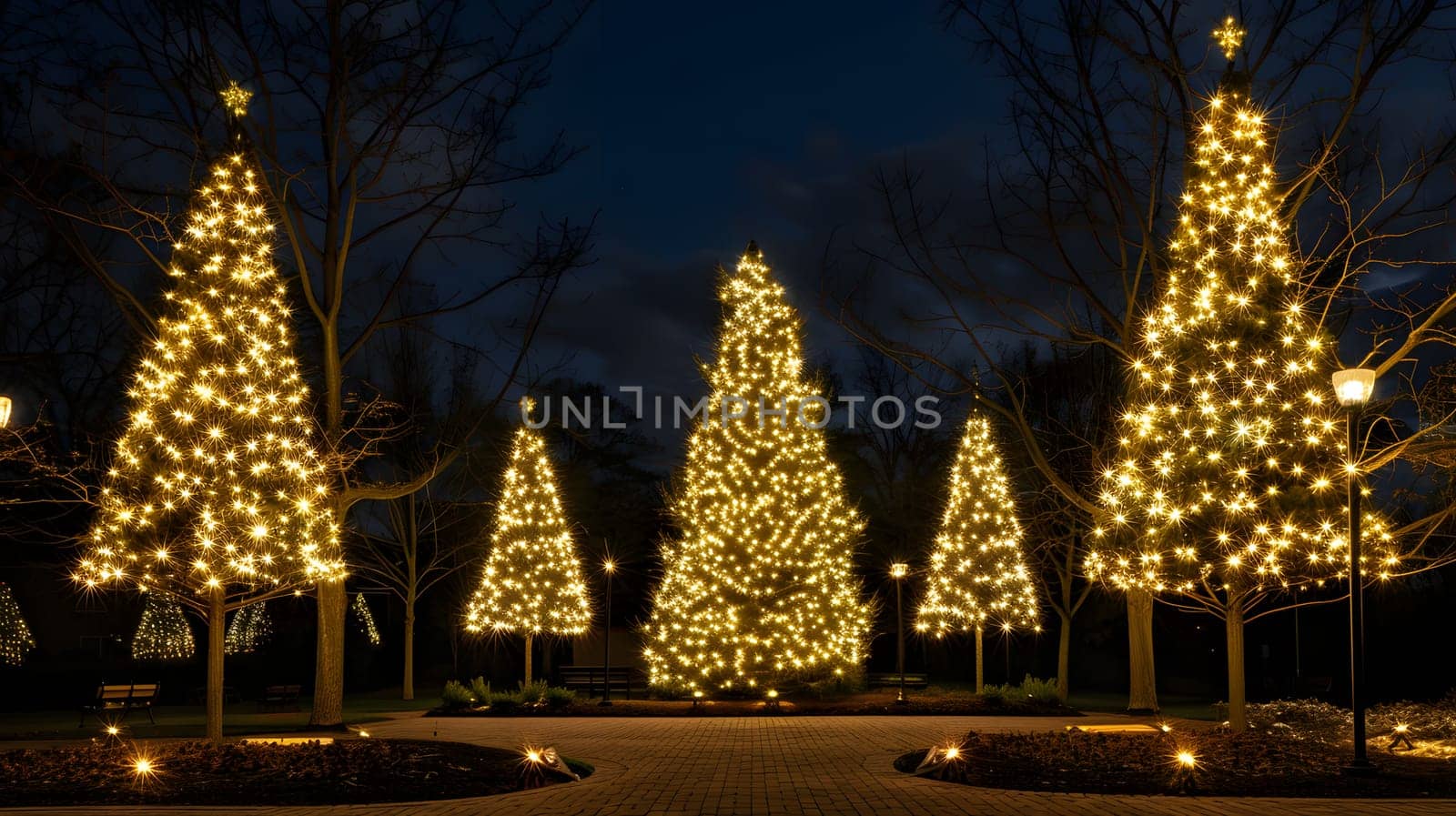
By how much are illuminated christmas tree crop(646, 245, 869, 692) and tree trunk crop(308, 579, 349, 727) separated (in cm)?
772

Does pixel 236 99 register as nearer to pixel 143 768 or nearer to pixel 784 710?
pixel 143 768

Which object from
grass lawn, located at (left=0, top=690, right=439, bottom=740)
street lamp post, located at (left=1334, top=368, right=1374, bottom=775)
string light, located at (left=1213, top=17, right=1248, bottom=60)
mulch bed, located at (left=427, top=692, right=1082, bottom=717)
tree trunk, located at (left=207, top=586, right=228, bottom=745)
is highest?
string light, located at (left=1213, top=17, right=1248, bottom=60)

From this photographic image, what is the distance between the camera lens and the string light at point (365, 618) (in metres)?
36.1

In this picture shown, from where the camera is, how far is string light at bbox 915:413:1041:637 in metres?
27.2

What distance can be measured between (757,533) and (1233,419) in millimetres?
12124

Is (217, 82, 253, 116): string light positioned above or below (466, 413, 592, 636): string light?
above

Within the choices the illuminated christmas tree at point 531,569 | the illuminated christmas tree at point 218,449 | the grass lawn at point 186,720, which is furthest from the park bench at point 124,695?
the illuminated christmas tree at point 531,569

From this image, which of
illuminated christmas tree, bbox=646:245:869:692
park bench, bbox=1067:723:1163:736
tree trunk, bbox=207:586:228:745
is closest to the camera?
park bench, bbox=1067:723:1163:736

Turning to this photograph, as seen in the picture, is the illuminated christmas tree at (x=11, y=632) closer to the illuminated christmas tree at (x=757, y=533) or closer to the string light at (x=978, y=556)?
the illuminated christmas tree at (x=757, y=533)

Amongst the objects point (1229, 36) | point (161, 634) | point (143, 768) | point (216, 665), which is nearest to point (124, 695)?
point (216, 665)

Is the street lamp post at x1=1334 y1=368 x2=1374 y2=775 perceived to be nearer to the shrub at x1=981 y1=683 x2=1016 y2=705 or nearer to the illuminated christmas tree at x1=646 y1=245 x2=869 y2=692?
the shrub at x1=981 y1=683 x2=1016 y2=705

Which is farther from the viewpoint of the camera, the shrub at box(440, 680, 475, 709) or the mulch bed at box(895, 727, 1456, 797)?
the shrub at box(440, 680, 475, 709)

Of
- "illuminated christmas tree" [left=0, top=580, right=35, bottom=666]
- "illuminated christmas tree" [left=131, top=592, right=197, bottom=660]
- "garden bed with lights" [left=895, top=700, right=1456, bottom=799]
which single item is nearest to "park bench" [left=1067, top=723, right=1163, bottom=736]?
"garden bed with lights" [left=895, top=700, right=1456, bottom=799]

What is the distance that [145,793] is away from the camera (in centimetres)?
1007
